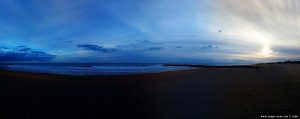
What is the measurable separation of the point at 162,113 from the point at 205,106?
2177 millimetres

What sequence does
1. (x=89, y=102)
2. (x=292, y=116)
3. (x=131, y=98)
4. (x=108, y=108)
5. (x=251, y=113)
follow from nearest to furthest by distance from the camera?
(x=292, y=116) → (x=251, y=113) → (x=108, y=108) → (x=89, y=102) → (x=131, y=98)

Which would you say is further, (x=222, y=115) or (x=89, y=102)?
(x=89, y=102)

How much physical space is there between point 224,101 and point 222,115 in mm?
2729

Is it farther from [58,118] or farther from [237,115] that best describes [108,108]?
[237,115]

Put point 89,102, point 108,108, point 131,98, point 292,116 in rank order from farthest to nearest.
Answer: point 131,98, point 89,102, point 108,108, point 292,116

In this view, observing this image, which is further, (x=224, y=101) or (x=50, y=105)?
(x=224, y=101)

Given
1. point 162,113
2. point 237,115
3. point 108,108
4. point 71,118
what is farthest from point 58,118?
point 237,115

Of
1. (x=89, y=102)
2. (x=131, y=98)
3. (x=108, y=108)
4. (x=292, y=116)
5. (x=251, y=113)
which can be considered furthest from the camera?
(x=131, y=98)

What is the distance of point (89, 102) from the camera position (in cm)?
1091

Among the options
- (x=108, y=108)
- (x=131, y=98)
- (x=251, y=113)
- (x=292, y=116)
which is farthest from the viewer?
(x=131, y=98)

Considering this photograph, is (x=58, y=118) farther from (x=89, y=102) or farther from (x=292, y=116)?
(x=292, y=116)

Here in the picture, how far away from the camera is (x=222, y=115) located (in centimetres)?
837

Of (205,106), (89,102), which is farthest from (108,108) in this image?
(205,106)

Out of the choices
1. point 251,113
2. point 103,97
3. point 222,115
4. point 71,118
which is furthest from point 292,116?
point 103,97
